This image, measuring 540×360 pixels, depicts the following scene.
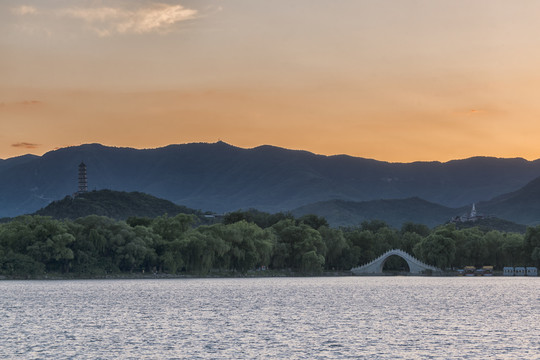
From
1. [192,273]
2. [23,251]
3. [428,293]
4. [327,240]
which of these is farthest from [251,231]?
[428,293]

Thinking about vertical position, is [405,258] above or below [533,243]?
below

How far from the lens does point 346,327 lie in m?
59.9

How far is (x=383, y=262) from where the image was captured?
612 ft

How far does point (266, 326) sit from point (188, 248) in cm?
8212

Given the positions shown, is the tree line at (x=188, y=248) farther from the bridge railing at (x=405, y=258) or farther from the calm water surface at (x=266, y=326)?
the calm water surface at (x=266, y=326)

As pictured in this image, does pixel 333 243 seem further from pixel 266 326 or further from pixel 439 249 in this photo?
pixel 266 326

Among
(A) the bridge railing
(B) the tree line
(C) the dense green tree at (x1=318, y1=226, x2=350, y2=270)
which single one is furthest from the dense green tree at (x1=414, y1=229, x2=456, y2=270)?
(C) the dense green tree at (x1=318, y1=226, x2=350, y2=270)

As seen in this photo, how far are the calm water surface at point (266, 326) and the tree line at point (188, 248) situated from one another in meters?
37.7

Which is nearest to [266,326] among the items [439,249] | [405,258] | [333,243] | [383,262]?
[333,243]

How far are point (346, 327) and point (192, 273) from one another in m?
89.3

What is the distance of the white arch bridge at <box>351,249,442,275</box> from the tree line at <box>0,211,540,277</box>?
6.42 ft

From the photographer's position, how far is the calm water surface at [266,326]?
46.8 m

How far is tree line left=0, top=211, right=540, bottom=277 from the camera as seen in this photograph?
135 meters

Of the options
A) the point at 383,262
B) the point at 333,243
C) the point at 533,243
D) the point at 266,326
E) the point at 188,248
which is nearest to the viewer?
the point at 266,326
